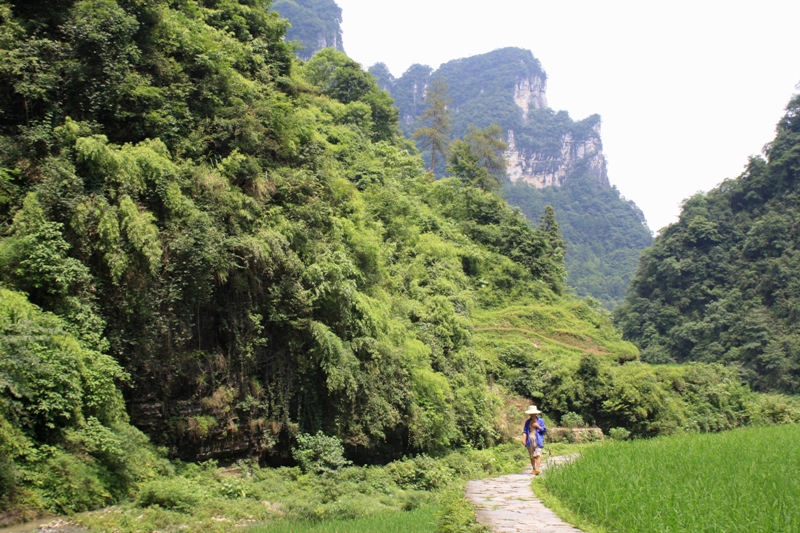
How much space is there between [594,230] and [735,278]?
57771 mm

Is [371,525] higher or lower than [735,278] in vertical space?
lower

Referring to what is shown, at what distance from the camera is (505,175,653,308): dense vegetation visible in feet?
275

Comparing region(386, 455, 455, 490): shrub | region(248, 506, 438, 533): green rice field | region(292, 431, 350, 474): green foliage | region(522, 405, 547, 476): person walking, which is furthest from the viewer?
region(386, 455, 455, 490): shrub

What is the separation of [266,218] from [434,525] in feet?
25.8

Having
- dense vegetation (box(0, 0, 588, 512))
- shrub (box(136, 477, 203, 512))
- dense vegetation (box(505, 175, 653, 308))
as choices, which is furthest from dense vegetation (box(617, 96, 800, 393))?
shrub (box(136, 477, 203, 512))

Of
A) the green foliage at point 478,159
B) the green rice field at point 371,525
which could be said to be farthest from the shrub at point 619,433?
the green foliage at point 478,159

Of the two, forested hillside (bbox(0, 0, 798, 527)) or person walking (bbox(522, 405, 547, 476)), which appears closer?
forested hillside (bbox(0, 0, 798, 527))

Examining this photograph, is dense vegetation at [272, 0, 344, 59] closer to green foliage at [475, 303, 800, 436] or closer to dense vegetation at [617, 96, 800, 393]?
dense vegetation at [617, 96, 800, 393]

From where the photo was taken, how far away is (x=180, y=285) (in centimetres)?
1141

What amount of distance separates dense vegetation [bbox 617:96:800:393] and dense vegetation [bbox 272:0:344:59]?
61384 mm

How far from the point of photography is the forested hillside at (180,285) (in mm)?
9203

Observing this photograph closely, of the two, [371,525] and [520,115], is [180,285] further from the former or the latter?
[520,115]

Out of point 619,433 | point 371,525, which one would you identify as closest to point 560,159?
point 619,433

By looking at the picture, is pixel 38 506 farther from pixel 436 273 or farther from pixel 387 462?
pixel 436 273
